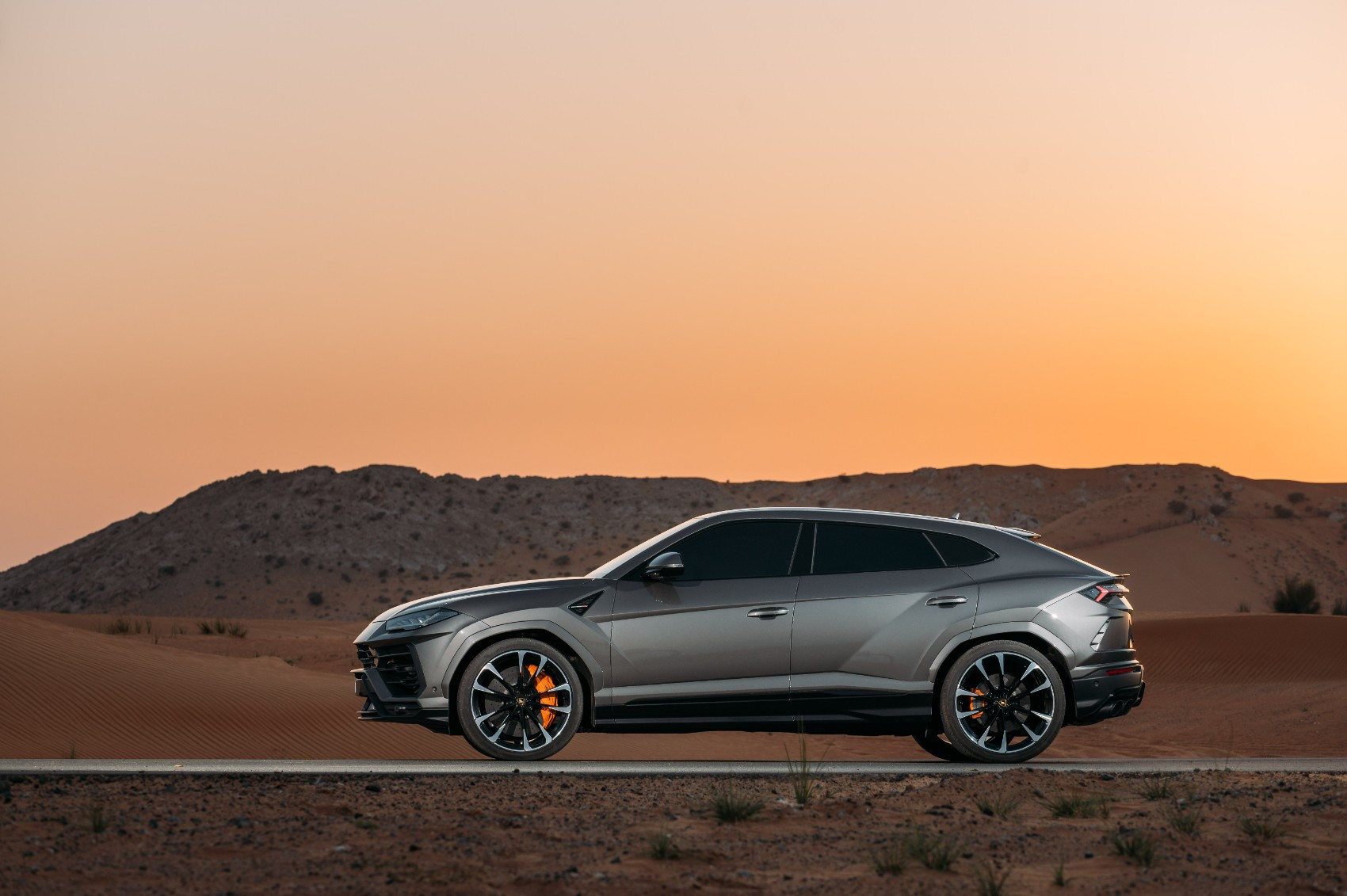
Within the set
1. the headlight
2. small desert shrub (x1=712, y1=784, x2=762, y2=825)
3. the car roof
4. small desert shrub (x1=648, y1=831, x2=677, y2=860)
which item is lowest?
→ small desert shrub (x1=648, y1=831, x2=677, y2=860)

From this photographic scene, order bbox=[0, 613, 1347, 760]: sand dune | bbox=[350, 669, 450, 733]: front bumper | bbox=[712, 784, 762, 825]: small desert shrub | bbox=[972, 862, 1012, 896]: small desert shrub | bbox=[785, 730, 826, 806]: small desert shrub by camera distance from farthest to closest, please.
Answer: bbox=[0, 613, 1347, 760]: sand dune, bbox=[350, 669, 450, 733]: front bumper, bbox=[785, 730, 826, 806]: small desert shrub, bbox=[712, 784, 762, 825]: small desert shrub, bbox=[972, 862, 1012, 896]: small desert shrub

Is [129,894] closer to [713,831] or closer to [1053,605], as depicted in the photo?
[713,831]

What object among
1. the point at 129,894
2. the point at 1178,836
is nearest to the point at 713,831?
the point at 1178,836

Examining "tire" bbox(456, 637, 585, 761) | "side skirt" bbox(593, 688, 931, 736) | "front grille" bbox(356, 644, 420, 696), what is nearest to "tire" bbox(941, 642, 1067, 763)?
"side skirt" bbox(593, 688, 931, 736)

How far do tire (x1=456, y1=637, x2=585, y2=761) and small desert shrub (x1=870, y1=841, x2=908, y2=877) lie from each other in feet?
12.9

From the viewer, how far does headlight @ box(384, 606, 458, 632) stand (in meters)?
12.0

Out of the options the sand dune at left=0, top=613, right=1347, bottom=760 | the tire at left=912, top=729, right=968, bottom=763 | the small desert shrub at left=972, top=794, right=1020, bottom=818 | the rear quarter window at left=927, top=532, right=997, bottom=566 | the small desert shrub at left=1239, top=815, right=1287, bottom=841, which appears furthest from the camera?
the sand dune at left=0, top=613, right=1347, bottom=760

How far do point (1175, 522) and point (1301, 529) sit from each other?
6088 mm

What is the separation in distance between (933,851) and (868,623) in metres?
3.72

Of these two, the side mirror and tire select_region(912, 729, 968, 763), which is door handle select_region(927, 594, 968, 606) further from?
the side mirror

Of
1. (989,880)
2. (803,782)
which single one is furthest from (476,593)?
(989,880)

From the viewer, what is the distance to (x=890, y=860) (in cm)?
814

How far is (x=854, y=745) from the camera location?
2378cm

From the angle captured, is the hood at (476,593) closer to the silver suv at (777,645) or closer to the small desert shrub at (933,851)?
the silver suv at (777,645)
